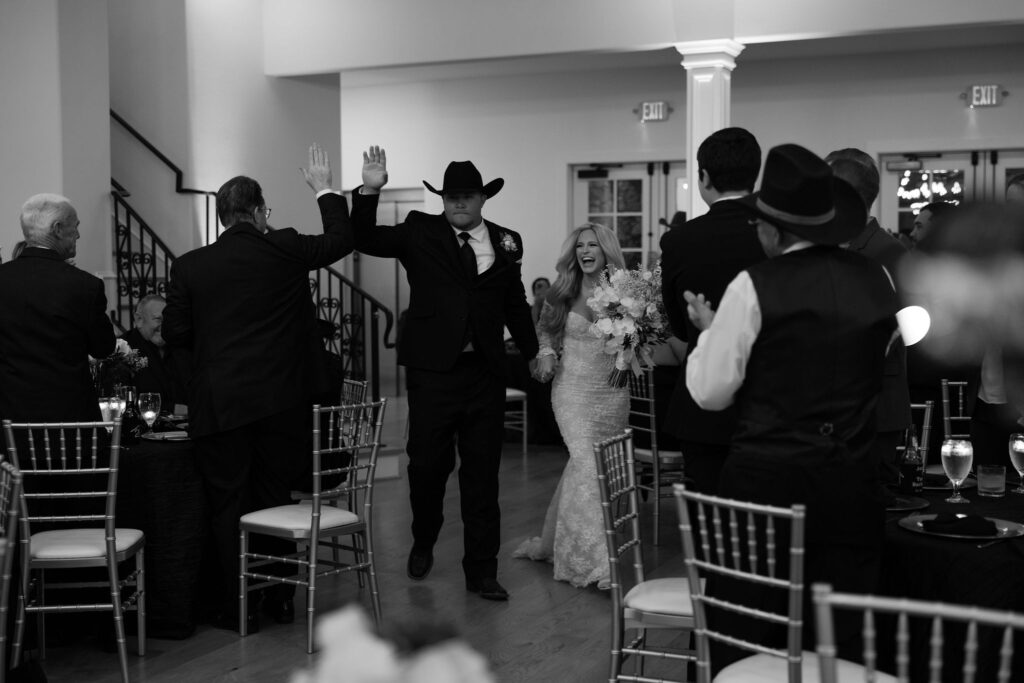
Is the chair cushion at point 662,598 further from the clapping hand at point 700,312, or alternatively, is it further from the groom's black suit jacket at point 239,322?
the groom's black suit jacket at point 239,322

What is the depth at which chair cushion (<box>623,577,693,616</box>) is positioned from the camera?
3197 mm

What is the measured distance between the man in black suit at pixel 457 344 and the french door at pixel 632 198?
8.20m

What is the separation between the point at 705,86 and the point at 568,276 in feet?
17.0

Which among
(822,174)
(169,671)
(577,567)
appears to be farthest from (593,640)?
(822,174)

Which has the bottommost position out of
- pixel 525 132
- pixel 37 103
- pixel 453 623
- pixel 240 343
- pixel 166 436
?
pixel 453 623

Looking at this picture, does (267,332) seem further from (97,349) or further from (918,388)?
(918,388)

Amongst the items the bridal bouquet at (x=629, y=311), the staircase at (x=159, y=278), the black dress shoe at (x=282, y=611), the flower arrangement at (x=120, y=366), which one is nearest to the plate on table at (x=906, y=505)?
the bridal bouquet at (x=629, y=311)

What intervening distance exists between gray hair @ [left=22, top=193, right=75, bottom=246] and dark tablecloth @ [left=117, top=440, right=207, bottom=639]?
2.77 feet

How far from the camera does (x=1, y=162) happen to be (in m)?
7.89

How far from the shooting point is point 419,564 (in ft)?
17.6

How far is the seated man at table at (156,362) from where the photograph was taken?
6.08m

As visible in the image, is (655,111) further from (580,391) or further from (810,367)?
(810,367)

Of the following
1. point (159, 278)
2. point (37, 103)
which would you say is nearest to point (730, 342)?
point (37, 103)

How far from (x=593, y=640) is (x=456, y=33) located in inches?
288
